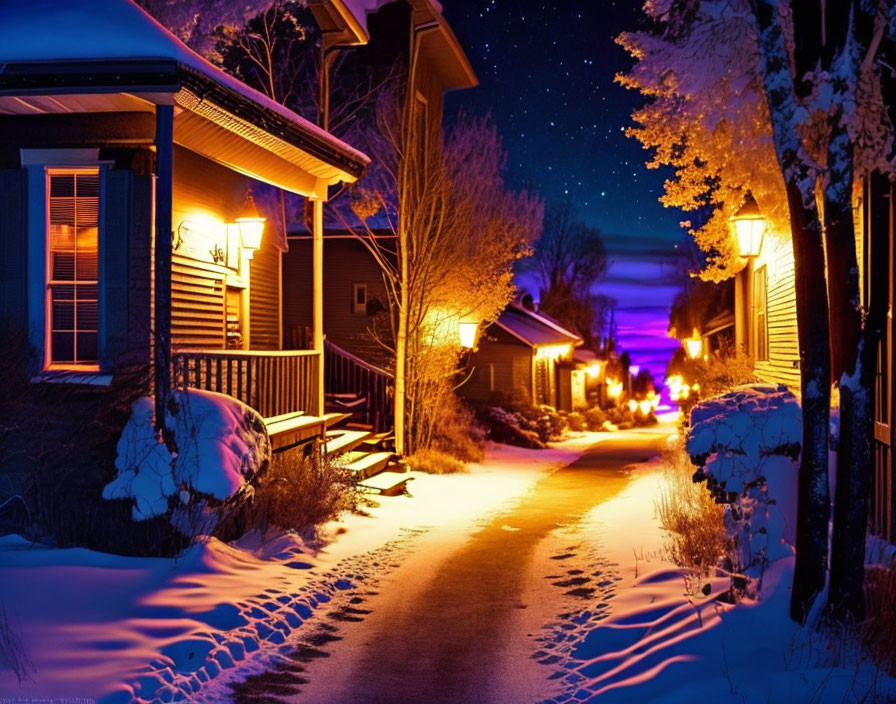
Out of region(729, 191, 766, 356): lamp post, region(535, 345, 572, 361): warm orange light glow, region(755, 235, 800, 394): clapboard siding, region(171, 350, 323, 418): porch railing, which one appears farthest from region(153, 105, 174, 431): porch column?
region(535, 345, 572, 361): warm orange light glow

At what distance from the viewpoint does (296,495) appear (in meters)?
10.0

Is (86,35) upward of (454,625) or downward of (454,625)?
upward

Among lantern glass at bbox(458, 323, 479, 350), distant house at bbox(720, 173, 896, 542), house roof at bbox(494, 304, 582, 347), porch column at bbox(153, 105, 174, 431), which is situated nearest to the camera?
distant house at bbox(720, 173, 896, 542)

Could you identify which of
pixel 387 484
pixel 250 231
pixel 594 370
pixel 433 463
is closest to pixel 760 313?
pixel 433 463

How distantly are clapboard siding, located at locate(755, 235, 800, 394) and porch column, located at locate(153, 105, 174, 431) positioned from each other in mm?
8624

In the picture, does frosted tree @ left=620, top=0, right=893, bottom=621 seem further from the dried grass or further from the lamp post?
the lamp post

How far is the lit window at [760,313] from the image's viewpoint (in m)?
16.4

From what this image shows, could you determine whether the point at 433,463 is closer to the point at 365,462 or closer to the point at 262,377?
the point at 365,462

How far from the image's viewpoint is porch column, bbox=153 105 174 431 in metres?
8.44

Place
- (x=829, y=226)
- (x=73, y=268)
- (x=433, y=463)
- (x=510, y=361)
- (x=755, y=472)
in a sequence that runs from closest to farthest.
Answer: (x=829, y=226) < (x=755, y=472) < (x=73, y=268) < (x=433, y=463) < (x=510, y=361)

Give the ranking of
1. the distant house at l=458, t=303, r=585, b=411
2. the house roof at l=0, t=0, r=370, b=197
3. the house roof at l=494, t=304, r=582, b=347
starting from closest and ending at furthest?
1. the house roof at l=0, t=0, r=370, b=197
2. the distant house at l=458, t=303, r=585, b=411
3. the house roof at l=494, t=304, r=582, b=347

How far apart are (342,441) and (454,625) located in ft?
27.1

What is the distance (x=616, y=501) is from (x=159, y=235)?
8.45m

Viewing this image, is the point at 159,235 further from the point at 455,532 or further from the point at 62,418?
the point at 455,532
